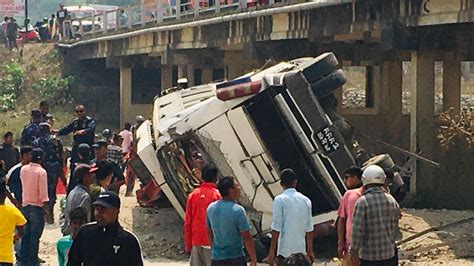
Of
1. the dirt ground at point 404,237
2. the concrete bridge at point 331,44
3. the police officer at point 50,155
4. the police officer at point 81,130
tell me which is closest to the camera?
the dirt ground at point 404,237

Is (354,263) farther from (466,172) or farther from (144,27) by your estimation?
(144,27)

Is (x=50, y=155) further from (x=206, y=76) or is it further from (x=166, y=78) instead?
(x=166, y=78)

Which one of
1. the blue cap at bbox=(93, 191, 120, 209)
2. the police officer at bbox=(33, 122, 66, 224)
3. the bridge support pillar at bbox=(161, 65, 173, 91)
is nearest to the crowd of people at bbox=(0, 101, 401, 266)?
the blue cap at bbox=(93, 191, 120, 209)

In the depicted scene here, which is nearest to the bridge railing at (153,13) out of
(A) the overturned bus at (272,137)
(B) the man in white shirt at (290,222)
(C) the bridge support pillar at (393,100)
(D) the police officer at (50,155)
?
(C) the bridge support pillar at (393,100)

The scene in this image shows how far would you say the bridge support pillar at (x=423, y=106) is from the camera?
74.3 feet

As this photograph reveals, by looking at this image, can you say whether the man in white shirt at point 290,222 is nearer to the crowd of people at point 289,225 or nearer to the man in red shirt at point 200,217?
the crowd of people at point 289,225

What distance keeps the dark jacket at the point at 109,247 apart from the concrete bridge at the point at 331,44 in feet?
40.9

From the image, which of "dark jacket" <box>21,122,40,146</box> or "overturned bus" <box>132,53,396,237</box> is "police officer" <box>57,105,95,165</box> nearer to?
"dark jacket" <box>21,122,40,146</box>

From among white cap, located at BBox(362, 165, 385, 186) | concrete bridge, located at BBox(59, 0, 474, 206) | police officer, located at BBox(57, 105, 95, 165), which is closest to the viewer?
white cap, located at BBox(362, 165, 385, 186)

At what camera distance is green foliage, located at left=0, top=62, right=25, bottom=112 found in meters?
46.2

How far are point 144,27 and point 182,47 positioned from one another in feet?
9.44

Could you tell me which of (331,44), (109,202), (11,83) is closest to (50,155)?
(109,202)

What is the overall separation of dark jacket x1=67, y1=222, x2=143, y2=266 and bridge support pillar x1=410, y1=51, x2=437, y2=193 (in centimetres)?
1576

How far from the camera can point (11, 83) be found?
47.0m
